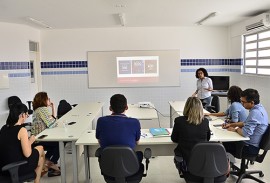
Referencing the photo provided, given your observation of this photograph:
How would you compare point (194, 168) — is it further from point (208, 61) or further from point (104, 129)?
point (208, 61)

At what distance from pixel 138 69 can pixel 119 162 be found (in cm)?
541

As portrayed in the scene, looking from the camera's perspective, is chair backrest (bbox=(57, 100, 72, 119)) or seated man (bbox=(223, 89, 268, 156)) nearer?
seated man (bbox=(223, 89, 268, 156))

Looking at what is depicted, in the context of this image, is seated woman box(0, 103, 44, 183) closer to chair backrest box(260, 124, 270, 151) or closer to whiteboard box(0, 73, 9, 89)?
chair backrest box(260, 124, 270, 151)

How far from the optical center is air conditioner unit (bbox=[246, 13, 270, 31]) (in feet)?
17.1

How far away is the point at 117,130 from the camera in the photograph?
8.16 ft

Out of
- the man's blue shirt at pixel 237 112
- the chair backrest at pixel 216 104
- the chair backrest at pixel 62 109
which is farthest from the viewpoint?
the chair backrest at pixel 216 104

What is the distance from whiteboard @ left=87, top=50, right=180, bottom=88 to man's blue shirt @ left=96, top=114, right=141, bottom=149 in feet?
16.9

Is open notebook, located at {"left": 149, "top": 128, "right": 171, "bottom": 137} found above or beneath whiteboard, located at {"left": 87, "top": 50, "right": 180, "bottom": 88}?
beneath

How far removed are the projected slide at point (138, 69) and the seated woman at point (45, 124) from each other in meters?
4.05

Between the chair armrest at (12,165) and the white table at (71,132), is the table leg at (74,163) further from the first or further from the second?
the chair armrest at (12,165)

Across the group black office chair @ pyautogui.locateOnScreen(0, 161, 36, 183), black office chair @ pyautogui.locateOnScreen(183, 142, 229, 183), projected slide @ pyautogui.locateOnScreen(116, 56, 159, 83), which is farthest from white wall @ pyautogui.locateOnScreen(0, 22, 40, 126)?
black office chair @ pyautogui.locateOnScreen(183, 142, 229, 183)

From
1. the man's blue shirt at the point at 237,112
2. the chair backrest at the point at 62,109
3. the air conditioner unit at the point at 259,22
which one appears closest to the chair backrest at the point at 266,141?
the man's blue shirt at the point at 237,112

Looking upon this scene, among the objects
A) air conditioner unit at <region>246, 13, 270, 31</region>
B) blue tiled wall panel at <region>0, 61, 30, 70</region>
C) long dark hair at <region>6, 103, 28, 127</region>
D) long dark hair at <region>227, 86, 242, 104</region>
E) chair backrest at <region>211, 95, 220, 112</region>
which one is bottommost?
chair backrest at <region>211, 95, 220, 112</region>

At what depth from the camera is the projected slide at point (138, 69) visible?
760 centimetres
